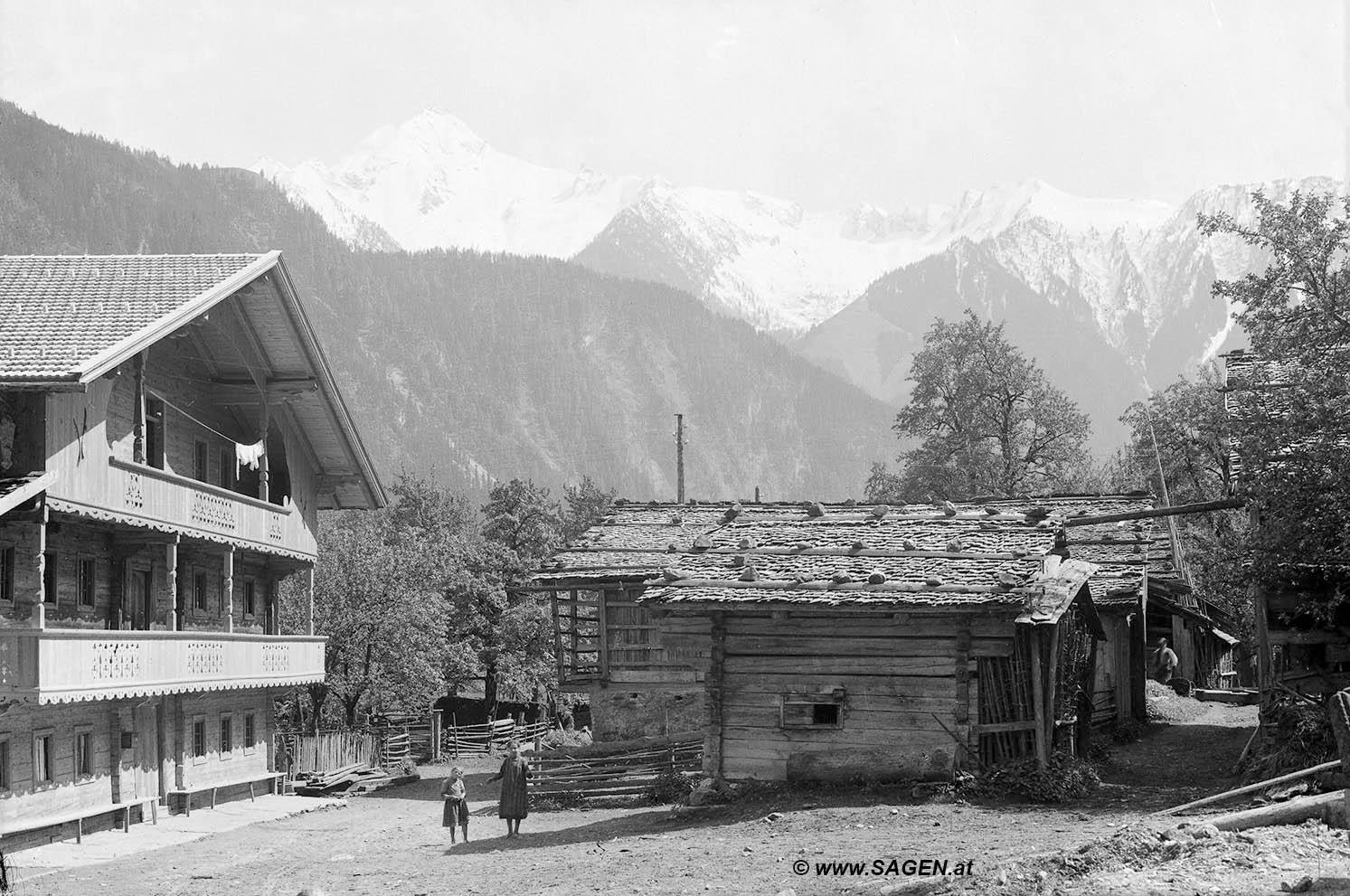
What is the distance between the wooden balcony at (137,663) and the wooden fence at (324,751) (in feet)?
10.4

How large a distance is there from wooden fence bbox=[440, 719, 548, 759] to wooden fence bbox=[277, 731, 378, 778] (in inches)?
297

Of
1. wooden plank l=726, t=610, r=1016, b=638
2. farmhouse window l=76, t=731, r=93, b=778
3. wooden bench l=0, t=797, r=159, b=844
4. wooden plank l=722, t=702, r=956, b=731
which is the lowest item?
wooden bench l=0, t=797, r=159, b=844

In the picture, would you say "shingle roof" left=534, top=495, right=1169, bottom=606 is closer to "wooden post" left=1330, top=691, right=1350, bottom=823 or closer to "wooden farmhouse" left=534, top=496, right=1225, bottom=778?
"wooden farmhouse" left=534, top=496, right=1225, bottom=778

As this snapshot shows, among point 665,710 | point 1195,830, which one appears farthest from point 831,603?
point 665,710

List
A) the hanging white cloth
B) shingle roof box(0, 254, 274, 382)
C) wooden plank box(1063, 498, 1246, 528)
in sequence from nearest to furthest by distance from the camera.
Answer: shingle roof box(0, 254, 274, 382) → wooden plank box(1063, 498, 1246, 528) → the hanging white cloth

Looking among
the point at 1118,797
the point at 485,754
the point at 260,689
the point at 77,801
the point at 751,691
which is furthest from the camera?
the point at 485,754

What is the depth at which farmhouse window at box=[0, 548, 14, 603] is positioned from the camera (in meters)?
25.8

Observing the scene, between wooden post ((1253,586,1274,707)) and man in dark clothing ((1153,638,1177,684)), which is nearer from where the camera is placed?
wooden post ((1253,586,1274,707))

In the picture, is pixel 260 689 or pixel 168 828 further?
pixel 260 689

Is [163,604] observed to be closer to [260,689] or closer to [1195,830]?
[260,689]

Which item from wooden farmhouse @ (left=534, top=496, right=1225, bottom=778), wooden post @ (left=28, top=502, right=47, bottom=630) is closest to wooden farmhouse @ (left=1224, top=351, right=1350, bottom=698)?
wooden farmhouse @ (left=534, top=496, right=1225, bottom=778)

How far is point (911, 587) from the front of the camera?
23.4m

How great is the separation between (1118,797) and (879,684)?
4030 millimetres

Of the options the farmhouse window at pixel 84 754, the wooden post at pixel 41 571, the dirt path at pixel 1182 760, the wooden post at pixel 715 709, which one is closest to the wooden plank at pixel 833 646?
the wooden post at pixel 715 709
